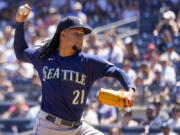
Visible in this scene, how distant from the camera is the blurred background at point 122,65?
368 inches

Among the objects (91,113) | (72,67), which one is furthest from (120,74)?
(91,113)

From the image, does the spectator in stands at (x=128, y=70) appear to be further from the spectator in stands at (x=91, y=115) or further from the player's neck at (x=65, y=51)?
the player's neck at (x=65, y=51)

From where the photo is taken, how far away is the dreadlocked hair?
5281mm

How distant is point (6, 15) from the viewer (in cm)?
1498

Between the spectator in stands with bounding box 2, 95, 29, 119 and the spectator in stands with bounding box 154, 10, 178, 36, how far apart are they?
2.94 metres

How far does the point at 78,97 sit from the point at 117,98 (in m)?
0.40

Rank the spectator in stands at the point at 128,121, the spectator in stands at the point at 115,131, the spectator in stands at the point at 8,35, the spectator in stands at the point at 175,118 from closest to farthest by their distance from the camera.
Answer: the spectator in stands at the point at 175,118
the spectator in stands at the point at 115,131
the spectator in stands at the point at 128,121
the spectator in stands at the point at 8,35

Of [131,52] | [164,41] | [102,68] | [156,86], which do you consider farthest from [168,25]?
[102,68]

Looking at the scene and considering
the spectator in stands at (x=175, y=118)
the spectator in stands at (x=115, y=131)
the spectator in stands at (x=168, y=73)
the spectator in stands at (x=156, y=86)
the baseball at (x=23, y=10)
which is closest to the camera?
the baseball at (x=23, y=10)

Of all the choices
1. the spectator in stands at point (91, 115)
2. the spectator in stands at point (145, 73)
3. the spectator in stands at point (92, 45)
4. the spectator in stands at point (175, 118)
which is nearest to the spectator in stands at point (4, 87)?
the spectator in stands at point (92, 45)

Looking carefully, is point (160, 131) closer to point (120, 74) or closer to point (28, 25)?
point (120, 74)

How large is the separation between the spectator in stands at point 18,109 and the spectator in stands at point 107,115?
4.44 ft

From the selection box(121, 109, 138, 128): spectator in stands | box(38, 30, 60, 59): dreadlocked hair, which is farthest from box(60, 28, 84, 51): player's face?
box(121, 109, 138, 128): spectator in stands

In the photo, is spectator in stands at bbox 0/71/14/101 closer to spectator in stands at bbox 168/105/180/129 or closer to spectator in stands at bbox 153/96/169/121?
spectator in stands at bbox 153/96/169/121
